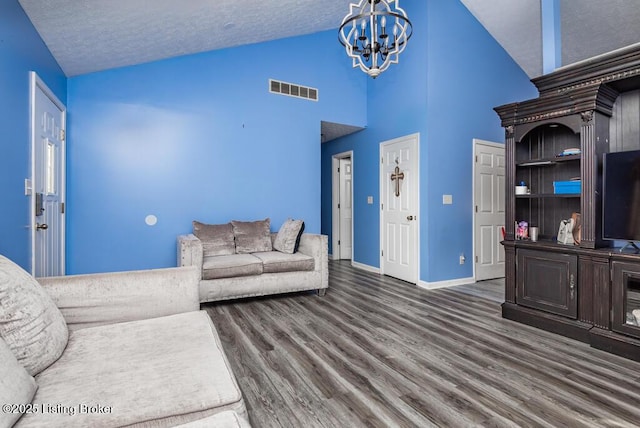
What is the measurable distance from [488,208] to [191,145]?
170 inches

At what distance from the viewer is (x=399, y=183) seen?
4812 millimetres

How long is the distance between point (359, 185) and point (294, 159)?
1.39 metres

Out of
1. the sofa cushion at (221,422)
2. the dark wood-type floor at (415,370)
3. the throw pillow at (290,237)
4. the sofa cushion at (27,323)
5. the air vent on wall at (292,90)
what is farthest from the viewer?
the air vent on wall at (292,90)

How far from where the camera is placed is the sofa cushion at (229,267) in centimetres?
346

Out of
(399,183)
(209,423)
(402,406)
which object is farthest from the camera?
(399,183)

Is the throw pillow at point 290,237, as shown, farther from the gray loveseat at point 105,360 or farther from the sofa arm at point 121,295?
the gray loveseat at point 105,360

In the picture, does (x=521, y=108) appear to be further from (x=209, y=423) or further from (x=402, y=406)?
(x=209, y=423)

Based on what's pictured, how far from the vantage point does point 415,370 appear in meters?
2.13

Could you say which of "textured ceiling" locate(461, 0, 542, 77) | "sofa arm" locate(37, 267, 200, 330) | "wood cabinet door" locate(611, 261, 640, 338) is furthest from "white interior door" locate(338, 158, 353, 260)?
"sofa arm" locate(37, 267, 200, 330)

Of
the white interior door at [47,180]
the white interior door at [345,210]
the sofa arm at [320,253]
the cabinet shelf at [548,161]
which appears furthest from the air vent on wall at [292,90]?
the cabinet shelf at [548,161]

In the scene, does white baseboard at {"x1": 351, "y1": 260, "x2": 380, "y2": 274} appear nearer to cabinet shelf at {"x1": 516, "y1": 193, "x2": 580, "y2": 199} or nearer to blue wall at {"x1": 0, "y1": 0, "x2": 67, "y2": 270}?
cabinet shelf at {"x1": 516, "y1": 193, "x2": 580, "y2": 199}

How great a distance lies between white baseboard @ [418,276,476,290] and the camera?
14.0 ft

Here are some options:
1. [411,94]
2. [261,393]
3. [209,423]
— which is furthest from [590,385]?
[411,94]

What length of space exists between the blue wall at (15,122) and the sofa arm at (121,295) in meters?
0.82
